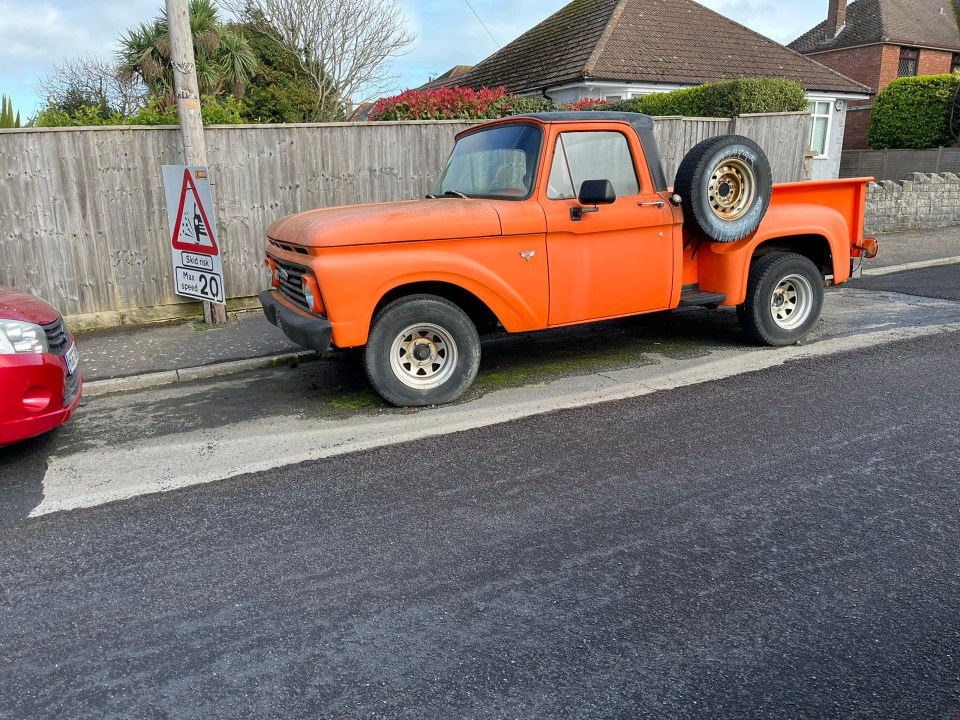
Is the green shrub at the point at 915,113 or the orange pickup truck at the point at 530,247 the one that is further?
the green shrub at the point at 915,113

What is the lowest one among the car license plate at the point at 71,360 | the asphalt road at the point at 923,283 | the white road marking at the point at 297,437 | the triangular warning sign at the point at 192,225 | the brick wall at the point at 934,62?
the white road marking at the point at 297,437

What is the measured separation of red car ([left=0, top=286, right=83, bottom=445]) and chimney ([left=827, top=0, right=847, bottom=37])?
39213 millimetres

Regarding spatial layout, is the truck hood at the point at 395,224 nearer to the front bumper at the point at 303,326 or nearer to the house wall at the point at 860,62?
the front bumper at the point at 303,326

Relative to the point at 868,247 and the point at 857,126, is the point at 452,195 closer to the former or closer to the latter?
the point at 868,247

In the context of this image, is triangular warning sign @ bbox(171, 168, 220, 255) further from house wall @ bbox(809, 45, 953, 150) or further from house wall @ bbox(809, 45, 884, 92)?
house wall @ bbox(809, 45, 884, 92)

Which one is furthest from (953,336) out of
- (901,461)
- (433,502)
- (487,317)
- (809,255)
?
(433,502)

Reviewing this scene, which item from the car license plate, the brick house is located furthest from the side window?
the brick house

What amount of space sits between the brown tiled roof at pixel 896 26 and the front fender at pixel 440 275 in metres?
34.3

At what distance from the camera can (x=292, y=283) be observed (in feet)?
18.7

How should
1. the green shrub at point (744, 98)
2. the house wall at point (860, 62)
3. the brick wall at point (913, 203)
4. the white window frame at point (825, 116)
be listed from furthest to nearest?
the house wall at point (860, 62) < the white window frame at point (825, 116) < the brick wall at point (913, 203) < the green shrub at point (744, 98)

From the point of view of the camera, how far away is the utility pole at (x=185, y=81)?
7387 mm

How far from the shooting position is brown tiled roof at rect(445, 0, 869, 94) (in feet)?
62.0

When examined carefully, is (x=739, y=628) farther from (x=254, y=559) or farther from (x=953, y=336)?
(x=953, y=336)

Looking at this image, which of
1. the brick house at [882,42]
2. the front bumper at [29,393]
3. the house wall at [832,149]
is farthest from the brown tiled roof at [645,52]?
the front bumper at [29,393]
